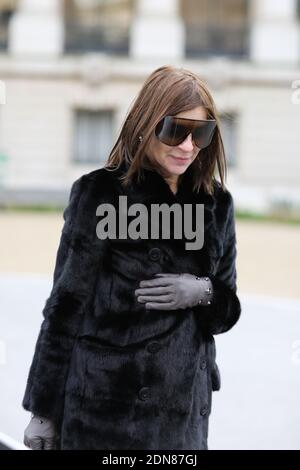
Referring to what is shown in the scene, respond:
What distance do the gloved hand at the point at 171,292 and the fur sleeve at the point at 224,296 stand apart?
0.26 feet

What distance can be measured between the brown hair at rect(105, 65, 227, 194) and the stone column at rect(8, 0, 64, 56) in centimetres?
2576

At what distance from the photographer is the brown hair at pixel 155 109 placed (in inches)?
100

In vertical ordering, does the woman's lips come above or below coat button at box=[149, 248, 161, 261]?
above

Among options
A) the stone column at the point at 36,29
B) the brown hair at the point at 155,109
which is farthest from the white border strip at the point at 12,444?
the stone column at the point at 36,29

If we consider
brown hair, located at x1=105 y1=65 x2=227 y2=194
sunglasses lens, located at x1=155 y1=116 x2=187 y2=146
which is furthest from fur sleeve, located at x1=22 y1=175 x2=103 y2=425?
sunglasses lens, located at x1=155 y1=116 x2=187 y2=146

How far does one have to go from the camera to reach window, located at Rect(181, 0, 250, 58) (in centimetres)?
2836

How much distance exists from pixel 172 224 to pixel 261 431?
10.7 ft

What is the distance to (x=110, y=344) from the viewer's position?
8.54 feet

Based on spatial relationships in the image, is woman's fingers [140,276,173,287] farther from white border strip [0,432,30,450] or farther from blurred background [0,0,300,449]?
blurred background [0,0,300,449]

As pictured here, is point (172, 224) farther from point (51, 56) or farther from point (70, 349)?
point (51, 56)

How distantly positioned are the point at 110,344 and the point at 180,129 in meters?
0.63

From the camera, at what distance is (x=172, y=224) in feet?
8.80

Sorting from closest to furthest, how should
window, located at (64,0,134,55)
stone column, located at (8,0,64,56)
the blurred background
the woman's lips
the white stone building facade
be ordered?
1. the woman's lips
2. the blurred background
3. the white stone building facade
4. stone column, located at (8,0,64,56)
5. window, located at (64,0,134,55)

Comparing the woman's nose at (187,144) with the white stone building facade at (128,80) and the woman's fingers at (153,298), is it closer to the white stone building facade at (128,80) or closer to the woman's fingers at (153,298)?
the woman's fingers at (153,298)
